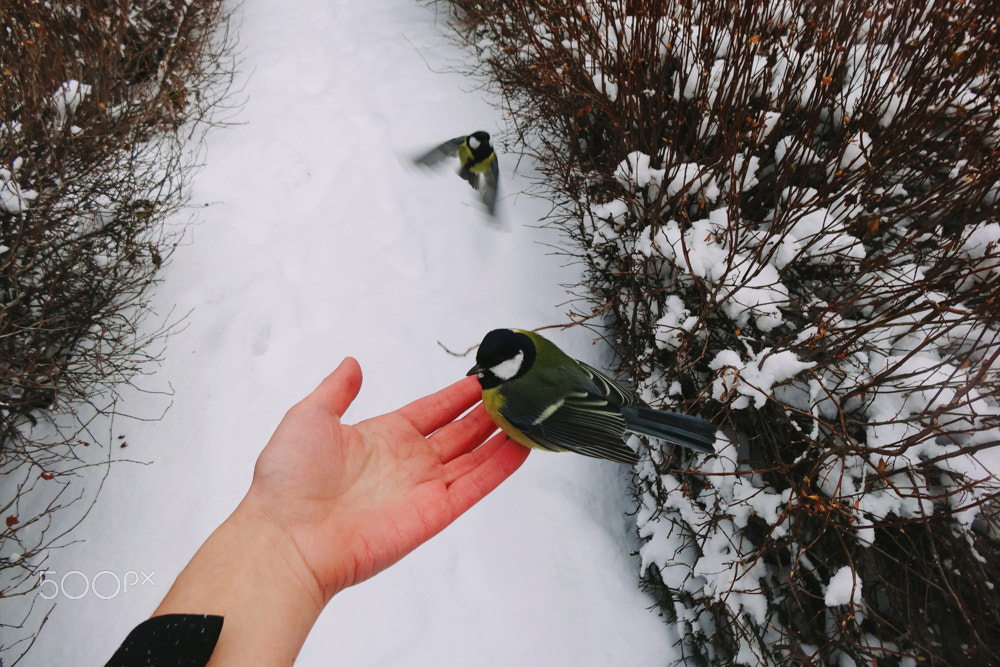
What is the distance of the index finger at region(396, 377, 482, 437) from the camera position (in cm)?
210

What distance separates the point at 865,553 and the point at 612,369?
1.55 metres

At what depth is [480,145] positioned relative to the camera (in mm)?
3525

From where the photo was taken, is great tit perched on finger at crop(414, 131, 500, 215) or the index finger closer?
the index finger

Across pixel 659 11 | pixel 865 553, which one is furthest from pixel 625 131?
pixel 865 553

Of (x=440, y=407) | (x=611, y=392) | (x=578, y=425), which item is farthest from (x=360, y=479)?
(x=611, y=392)

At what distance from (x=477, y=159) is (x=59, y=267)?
8.28 ft

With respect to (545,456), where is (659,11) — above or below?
above

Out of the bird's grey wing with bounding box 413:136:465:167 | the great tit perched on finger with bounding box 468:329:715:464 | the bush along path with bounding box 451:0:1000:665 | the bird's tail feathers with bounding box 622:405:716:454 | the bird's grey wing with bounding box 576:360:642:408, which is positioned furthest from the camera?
the bird's grey wing with bounding box 413:136:465:167

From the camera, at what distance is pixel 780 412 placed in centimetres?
180

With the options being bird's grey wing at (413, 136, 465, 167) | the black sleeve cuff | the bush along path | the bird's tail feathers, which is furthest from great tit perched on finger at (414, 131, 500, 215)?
the black sleeve cuff

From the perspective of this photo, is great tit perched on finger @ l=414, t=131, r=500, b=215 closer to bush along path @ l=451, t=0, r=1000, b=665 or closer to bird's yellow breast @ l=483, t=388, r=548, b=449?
bush along path @ l=451, t=0, r=1000, b=665

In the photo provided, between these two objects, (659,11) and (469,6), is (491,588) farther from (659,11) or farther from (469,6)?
(469,6)

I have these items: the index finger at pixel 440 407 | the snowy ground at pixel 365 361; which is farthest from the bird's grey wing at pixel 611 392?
the snowy ground at pixel 365 361

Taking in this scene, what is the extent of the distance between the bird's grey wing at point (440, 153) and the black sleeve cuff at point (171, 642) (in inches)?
129
